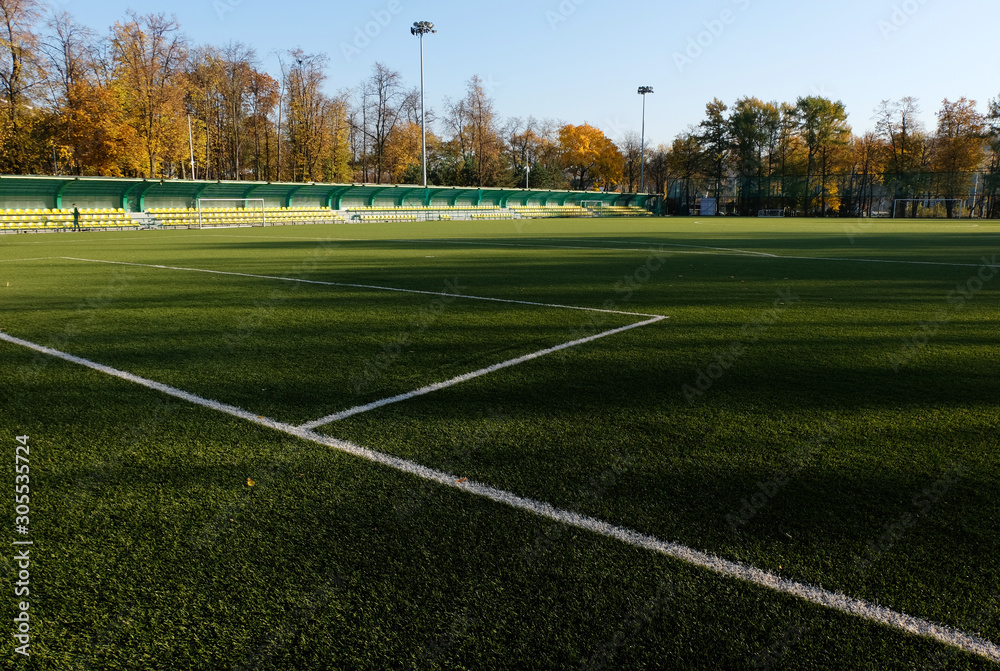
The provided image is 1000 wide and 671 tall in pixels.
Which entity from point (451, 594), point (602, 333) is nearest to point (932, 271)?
point (602, 333)

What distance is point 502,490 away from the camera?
3027 mm

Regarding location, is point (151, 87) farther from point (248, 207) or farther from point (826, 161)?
point (826, 161)

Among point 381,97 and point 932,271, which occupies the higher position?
point 381,97

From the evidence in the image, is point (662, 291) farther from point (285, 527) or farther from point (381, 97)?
point (381, 97)

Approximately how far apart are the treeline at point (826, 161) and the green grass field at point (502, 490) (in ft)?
223

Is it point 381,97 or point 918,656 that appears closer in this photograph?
point 918,656

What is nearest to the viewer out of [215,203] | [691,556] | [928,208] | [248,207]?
[691,556]

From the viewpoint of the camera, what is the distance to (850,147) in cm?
7988

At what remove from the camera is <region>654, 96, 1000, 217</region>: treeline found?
64.3 meters

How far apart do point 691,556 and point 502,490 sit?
0.90 metres

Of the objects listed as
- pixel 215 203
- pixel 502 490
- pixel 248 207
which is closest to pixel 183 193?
pixel 215 203

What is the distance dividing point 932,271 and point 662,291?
6553mm

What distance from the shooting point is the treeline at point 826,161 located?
6431cm

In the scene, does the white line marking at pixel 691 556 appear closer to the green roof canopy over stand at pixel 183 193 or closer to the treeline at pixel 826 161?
the green roof canopy over stand at pixel 183 193
